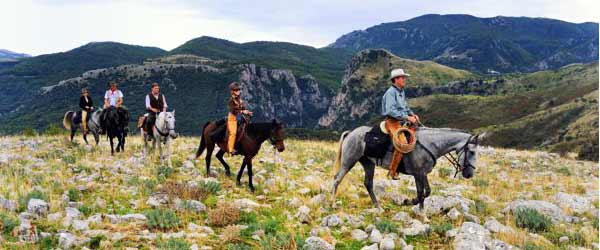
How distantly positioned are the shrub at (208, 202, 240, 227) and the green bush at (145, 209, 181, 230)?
2.24ft

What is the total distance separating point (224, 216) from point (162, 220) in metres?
1.23

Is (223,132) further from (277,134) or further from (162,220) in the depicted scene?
(162,220)

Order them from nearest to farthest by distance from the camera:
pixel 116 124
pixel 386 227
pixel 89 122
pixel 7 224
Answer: pixel 7 224 → pixel 386 227 → pixel 116 124 → pixel 89 122

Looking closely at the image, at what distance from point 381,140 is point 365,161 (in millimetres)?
1010

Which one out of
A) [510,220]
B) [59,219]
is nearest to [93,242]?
[59,219]

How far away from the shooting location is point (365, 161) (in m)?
11.0

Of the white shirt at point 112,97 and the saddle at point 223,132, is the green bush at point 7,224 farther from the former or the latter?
the white shirt at point 112,97

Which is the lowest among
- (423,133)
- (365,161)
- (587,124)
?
(587,124)

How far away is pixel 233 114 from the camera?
13273 mm

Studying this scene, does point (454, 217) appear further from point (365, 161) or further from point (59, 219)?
point (59, 219)

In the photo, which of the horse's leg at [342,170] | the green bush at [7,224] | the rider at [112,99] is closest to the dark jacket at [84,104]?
the rider at [112,99]

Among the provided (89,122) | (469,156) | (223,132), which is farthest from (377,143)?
(89,122)

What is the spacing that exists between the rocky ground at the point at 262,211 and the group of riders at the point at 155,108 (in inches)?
70.5

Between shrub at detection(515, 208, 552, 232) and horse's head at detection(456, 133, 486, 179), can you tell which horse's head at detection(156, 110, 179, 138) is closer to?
horse's head at detection(456, 133, 486, 179)
